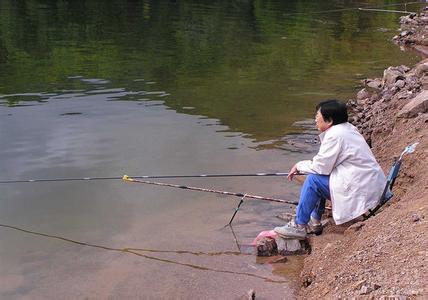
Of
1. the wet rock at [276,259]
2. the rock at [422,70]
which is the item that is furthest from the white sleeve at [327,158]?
the rock at [422,70]

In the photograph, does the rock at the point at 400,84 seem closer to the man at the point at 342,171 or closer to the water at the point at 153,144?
the water at the point at 153,144

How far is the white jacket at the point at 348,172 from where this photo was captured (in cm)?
564

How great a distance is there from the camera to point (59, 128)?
11.2 metres

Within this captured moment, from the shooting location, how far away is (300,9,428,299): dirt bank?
402 cm

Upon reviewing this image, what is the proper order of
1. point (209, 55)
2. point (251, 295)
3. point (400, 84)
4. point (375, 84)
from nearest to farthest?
point (251, 295) → point (400, 84) → point (375, 84) → point (209, 55)

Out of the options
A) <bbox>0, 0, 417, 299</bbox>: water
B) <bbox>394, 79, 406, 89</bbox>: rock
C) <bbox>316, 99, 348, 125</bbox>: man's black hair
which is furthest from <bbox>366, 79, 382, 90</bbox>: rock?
<bbox>316, 99, 348, 125</bbox>: man's black hair

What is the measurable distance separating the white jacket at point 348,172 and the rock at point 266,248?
0.73 meters

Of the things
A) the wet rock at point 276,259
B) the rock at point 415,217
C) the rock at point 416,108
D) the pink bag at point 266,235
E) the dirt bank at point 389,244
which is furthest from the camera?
the rock at point 416,108

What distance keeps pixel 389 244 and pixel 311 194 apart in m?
1.32

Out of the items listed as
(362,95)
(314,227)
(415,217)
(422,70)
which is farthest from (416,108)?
(422,70)

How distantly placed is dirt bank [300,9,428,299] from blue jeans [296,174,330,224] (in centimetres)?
31

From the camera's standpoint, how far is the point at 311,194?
5883 mm

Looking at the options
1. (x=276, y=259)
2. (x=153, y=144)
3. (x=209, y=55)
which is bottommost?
(x=276, y=259)

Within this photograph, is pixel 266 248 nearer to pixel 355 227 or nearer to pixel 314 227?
pixel 314 227
